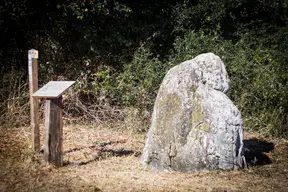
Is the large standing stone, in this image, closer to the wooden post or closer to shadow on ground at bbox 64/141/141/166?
shadow on ground at bbox 64/141/141/166

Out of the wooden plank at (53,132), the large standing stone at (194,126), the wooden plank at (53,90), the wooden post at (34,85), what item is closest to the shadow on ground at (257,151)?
the large standing stone at (194,126)

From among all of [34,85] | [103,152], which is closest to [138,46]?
[103,152]

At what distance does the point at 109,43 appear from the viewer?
9.87 m

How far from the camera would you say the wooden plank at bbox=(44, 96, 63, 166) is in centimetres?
528

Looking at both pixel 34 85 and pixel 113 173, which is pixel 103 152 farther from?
pixel 34 85

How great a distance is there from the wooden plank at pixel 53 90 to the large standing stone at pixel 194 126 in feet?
4.94

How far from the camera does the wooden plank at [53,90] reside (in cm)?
514

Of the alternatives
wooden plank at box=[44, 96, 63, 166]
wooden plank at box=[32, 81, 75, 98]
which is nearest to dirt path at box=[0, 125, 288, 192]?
wooden plank at box=[44, 96, 63, 166]

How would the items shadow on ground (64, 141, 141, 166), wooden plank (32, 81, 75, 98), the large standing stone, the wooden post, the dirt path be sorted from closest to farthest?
the dirt path, the large standing stone, wooden plank (32, 81, 75, 98), the wooden post, shadow on ground (64, 141, 141, 166)

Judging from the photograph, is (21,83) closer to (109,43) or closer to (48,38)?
Answer: (48,38)

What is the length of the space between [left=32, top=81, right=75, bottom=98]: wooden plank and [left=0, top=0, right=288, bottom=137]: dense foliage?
3418 millimetres

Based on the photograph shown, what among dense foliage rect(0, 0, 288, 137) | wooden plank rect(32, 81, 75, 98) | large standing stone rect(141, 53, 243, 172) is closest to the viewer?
large standing stone rect(141, 53, 243, 172)

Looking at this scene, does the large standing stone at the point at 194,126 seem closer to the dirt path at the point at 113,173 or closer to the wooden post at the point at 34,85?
the dirt path at the point at 113,173

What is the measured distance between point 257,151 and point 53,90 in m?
3.94
